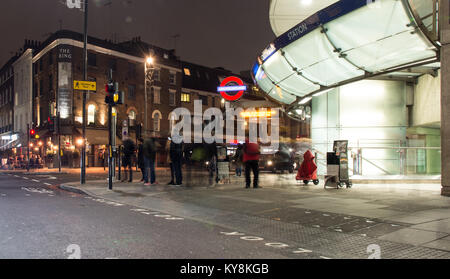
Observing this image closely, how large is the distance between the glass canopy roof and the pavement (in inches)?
188

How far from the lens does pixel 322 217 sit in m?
7.90

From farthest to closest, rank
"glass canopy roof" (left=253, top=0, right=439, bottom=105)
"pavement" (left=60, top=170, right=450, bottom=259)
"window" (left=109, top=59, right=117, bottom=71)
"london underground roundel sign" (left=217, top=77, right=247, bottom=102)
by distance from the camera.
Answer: "window" (left=109, top=59, right=117, bottom=71) < "london underground roundel sign" (left=217, top=77, right=247, bottom=102) < "glass canopy roof" (left=253, top=0, right=439, bottom=105) < "pavement" (left=60, top=170, right=450, bottom=259)

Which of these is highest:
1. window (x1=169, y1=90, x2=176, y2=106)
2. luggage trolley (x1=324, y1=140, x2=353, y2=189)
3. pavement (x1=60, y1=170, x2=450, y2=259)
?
window (x1=169, y1=90, x2=176, y2=106)

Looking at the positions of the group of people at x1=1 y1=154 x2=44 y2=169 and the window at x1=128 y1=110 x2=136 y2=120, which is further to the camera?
the window at x1=128 y1=110 x2=136 y2=120

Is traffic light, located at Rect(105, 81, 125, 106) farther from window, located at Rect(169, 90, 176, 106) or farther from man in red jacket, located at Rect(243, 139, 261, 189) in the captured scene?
window, located at Rect(169, 90, 176, 106)

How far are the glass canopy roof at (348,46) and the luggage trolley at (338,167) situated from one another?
9.42 feet

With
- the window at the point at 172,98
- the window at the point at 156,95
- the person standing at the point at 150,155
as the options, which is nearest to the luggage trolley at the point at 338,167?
the person standing at the point at 150,155

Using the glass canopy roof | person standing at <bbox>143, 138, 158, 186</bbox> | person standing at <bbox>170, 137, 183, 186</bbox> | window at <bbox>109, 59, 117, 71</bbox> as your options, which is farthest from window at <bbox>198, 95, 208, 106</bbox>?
person standing at <bbox>170, 137, 183, 186</bbox>

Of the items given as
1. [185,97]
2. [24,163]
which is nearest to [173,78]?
[185,97]

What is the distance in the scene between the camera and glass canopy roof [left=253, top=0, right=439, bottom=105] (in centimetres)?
1126

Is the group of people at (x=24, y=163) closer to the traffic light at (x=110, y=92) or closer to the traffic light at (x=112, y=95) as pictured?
the traffic light at (x=112, y=95)
